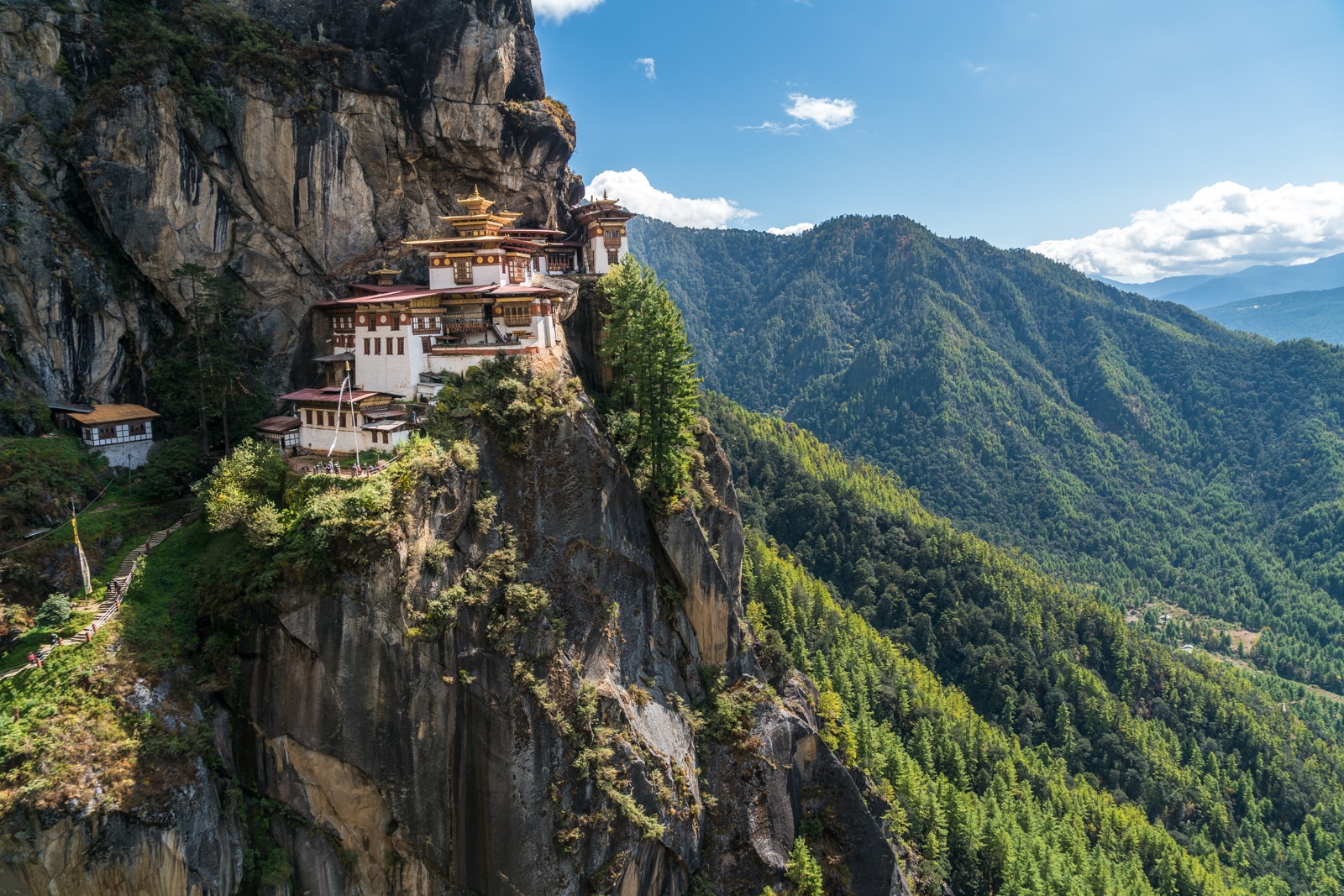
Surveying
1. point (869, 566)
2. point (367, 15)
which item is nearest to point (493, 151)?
point (367, 15)

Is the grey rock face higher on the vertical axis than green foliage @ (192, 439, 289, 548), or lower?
lower

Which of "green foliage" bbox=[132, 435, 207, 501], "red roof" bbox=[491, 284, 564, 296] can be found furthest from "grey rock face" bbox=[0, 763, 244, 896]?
"red roof" bbox=[491, 284, 564, 296]

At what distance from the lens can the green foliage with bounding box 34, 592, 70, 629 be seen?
30328 mm

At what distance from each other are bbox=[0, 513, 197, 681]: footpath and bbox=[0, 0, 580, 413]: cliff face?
13567mm

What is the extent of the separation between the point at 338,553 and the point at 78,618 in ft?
35.3

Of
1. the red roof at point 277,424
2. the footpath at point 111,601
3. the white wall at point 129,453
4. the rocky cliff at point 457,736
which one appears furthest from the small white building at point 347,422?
the white wall at point 129,453

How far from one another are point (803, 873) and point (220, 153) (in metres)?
60.7

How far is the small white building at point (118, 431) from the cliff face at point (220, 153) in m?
2.44

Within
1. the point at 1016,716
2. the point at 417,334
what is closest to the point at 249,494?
the point at 417,334

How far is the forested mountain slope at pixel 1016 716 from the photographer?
2726 inches

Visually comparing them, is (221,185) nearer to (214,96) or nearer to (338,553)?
(214,96)

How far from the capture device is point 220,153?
4816cm

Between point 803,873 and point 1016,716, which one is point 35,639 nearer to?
point 803,873

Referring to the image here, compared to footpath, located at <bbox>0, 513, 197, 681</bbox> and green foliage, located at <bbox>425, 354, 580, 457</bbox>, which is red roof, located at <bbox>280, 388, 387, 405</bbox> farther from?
footpath, located at <bbox>0, 513, 197, 681</bbox>
